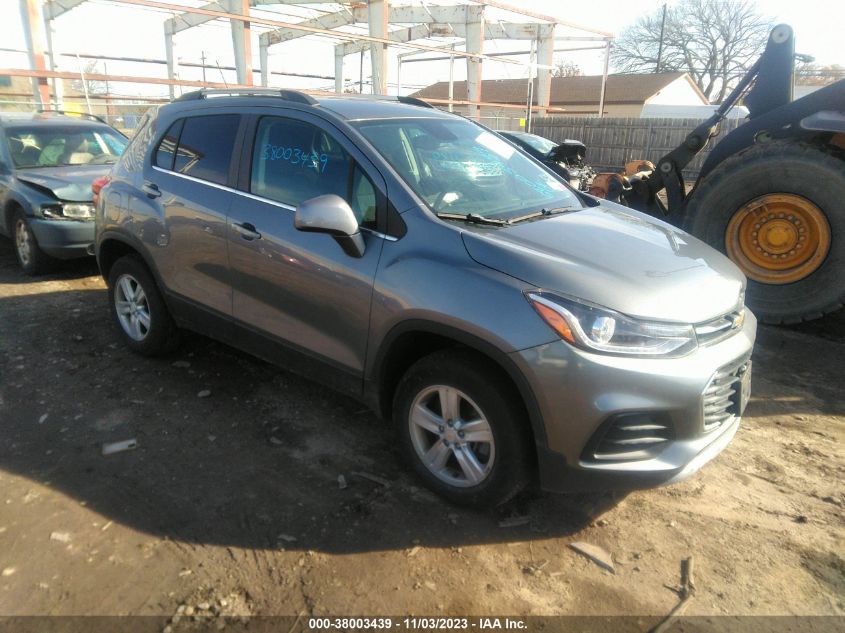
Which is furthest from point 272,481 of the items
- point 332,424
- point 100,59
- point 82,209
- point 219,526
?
point 100,59

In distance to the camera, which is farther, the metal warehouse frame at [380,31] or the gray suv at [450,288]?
the metal warehouse frame at [380,31]

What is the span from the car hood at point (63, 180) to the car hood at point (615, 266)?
5.56 meters

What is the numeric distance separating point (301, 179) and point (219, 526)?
187 cm

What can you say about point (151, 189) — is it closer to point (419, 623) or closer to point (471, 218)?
point (471, 218)

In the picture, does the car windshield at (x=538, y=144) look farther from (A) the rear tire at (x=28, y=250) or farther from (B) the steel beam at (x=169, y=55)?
(B) the steel beam at (x=169, y=55)

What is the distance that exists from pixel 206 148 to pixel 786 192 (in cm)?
453

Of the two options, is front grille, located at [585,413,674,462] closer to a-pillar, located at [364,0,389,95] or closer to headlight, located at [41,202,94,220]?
headlight, located at [41,202,94,220]

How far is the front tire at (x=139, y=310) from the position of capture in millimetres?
4453

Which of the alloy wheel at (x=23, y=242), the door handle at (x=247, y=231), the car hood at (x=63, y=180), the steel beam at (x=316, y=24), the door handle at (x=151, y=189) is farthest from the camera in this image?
the steel beam at (x=316, y=24)

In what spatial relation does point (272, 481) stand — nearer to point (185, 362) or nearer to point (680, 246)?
point (185, 362)

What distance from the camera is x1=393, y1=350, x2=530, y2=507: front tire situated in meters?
2.70

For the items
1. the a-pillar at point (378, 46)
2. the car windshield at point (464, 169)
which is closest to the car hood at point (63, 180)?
the car windshield at point (464, 169)

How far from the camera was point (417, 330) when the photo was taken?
9.40 ft

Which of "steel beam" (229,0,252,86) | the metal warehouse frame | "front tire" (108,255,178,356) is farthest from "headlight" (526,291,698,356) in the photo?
"steel beam" (229,0,252,86)
